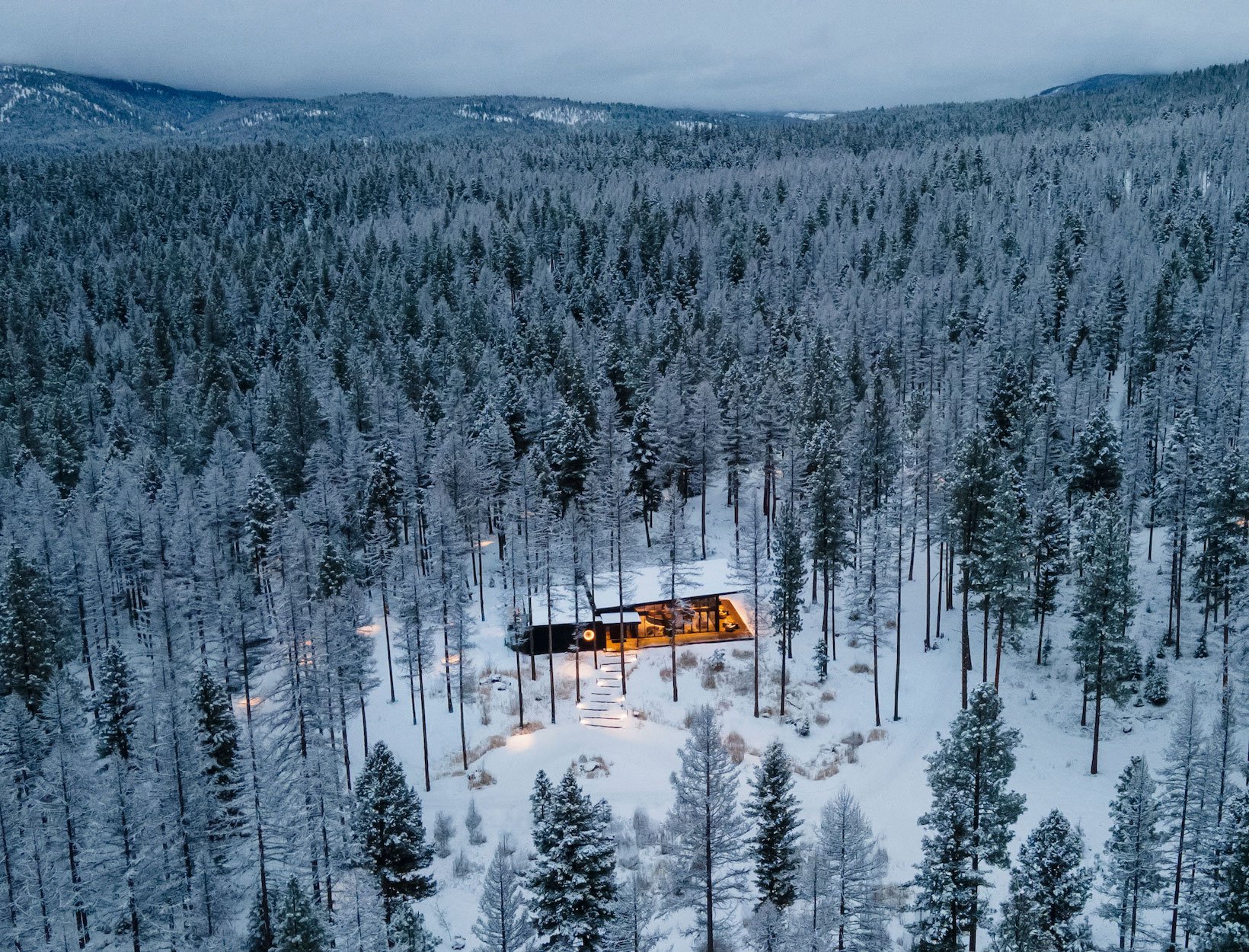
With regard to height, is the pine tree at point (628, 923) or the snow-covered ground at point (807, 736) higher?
the pine tree at point (628, 923)

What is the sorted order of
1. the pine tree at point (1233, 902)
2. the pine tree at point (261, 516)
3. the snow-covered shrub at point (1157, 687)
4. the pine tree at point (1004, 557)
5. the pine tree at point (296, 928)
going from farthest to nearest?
the pine tree at point (261, 516) < the snow-covered shrub at point (1157, 687) < the pine tree at point (1004, 557) < the pine tree at point (296, 928) < the pine tree at point (1233, 902)

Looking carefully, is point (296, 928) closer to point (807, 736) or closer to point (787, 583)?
point (807, 736)

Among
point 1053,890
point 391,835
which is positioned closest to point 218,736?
point 391,835

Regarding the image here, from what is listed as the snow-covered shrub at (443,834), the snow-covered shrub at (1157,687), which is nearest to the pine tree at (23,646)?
the snow-covered shrub at (443,834)

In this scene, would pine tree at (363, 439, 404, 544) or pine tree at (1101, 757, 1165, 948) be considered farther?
pine tree at (363, 439, 404, 544)

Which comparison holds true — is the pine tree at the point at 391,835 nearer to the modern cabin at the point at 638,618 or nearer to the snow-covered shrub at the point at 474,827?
the snow-covered shrub at the point at 474,827

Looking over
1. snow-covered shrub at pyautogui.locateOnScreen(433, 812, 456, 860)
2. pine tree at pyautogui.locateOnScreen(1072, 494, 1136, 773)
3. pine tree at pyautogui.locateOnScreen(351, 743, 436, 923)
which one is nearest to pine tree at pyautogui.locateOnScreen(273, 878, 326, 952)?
pine tree at pyautogui.locateOnScreen(351, 743, 436, 923)

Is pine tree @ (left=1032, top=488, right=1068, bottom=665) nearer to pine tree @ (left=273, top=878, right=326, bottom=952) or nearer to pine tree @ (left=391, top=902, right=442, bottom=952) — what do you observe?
pine tree @ (left=391, top=902, right=442, bottom=952)

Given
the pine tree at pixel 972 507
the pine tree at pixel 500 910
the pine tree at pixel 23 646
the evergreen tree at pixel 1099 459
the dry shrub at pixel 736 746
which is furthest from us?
the evergreen tree at pixel 1099 459
